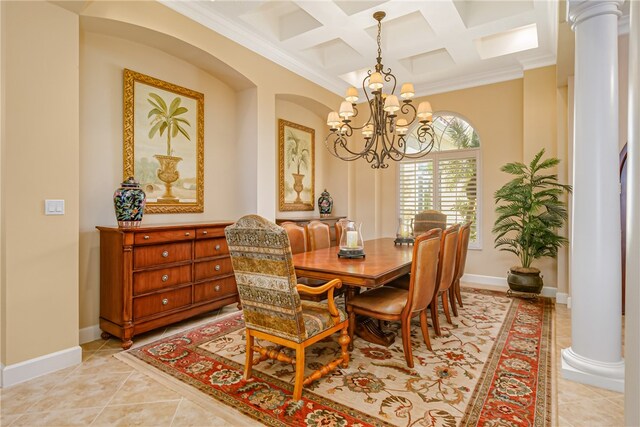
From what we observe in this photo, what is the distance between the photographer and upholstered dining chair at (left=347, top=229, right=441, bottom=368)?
2447mm

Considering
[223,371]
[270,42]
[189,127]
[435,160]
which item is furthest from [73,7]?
[435,160]

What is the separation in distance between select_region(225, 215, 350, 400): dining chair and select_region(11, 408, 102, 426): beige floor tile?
916 millimetres

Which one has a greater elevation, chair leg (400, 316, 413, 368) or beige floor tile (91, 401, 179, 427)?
chair leg (400, 316, 413, 368)

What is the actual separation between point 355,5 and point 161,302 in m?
3.64

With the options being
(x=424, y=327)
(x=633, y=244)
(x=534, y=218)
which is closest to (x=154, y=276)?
(x=424, y=327)

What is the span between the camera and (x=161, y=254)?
10.2ft

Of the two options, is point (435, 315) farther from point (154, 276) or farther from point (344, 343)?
point (154, 276)

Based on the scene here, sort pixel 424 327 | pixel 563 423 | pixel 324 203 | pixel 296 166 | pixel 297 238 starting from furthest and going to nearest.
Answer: pixel 324 203
pixel 296 166
pixel 297 238
pixel 424 327
pixel 563 423

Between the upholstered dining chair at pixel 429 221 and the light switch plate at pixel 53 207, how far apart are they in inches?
154

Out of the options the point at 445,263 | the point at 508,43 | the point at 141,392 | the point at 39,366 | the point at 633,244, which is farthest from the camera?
the point at 508,43

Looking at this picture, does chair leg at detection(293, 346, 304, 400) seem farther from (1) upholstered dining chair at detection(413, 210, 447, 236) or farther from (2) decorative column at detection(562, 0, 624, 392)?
(1) upholstered dining chair at detection(413, 210, 447, 236)

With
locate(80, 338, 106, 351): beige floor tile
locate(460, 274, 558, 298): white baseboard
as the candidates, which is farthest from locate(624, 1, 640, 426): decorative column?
locate(460, 274, 558, 298): white baseboard

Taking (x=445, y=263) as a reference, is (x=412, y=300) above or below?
below

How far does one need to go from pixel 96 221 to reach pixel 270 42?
2.99 m
